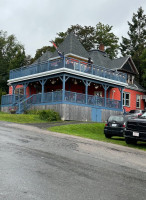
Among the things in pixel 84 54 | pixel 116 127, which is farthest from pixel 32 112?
pixel 116 127

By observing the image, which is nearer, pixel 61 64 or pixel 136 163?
pixel 136 163

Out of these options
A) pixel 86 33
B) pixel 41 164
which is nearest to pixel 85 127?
pixel 41 164

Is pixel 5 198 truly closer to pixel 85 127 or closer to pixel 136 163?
pixel 136 163

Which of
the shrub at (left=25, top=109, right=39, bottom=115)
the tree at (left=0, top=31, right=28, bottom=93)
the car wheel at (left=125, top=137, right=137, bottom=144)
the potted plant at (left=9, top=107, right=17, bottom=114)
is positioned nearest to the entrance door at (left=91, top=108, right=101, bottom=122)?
the shrub at (left=25, top=109, right=39, bottom=115)

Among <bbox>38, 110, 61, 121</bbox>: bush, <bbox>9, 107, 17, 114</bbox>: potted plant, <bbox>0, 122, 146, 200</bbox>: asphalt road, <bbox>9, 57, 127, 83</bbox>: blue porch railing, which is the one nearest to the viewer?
<bbox>0, 122, 146, 200</bbox>: asphalt road

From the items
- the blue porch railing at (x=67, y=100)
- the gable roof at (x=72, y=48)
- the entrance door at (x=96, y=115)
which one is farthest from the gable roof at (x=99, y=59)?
the entrance door at (x=96, y=115)

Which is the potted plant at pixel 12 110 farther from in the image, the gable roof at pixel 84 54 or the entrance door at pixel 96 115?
the gable roof at pixel 84 54

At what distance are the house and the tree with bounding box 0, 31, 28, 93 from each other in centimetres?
1840

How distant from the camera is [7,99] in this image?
3091 centimetres

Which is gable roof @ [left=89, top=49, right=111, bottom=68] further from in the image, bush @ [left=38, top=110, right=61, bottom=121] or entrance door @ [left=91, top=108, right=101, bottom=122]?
bush @ [left=38, top=110, right=61, bottom=121]

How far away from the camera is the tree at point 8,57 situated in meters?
53.8

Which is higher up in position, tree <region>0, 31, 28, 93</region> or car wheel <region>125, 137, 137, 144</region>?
tree <region>0, 31, 28, 93</region>

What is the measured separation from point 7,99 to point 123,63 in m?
15.6

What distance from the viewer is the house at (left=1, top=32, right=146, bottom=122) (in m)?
25.3
